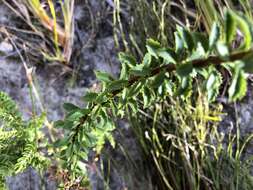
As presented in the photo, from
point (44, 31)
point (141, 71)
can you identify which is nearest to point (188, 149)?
point (141, 71)

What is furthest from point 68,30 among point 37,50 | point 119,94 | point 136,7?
point 119,94

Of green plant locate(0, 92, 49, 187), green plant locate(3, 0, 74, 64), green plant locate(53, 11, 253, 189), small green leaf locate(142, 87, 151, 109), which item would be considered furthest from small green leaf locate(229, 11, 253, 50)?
green plant locate(3, 0, 74, 64)

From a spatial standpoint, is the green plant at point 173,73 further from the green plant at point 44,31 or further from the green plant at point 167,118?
the green plant at point 44,31

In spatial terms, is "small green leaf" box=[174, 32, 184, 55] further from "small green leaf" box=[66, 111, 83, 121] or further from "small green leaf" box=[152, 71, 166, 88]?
"small green leaf" box=[66, 111, 83, 121]

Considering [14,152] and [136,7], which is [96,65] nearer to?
[136,7]

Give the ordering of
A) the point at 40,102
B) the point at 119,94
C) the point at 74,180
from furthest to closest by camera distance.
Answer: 1. the point at 40,102
2. the point at 74,180
3. the point at 119,94

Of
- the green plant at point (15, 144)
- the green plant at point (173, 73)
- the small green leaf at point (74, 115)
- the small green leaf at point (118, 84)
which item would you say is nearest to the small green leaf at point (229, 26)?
the green plant at point (173, 73)

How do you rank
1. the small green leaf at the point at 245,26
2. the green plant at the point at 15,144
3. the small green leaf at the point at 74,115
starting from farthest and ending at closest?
the green plant at the point at 15,144 → the small green leaf at the point at 74,115 → the small green leaf at the point at 245,26

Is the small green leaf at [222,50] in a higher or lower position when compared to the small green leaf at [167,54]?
lower
